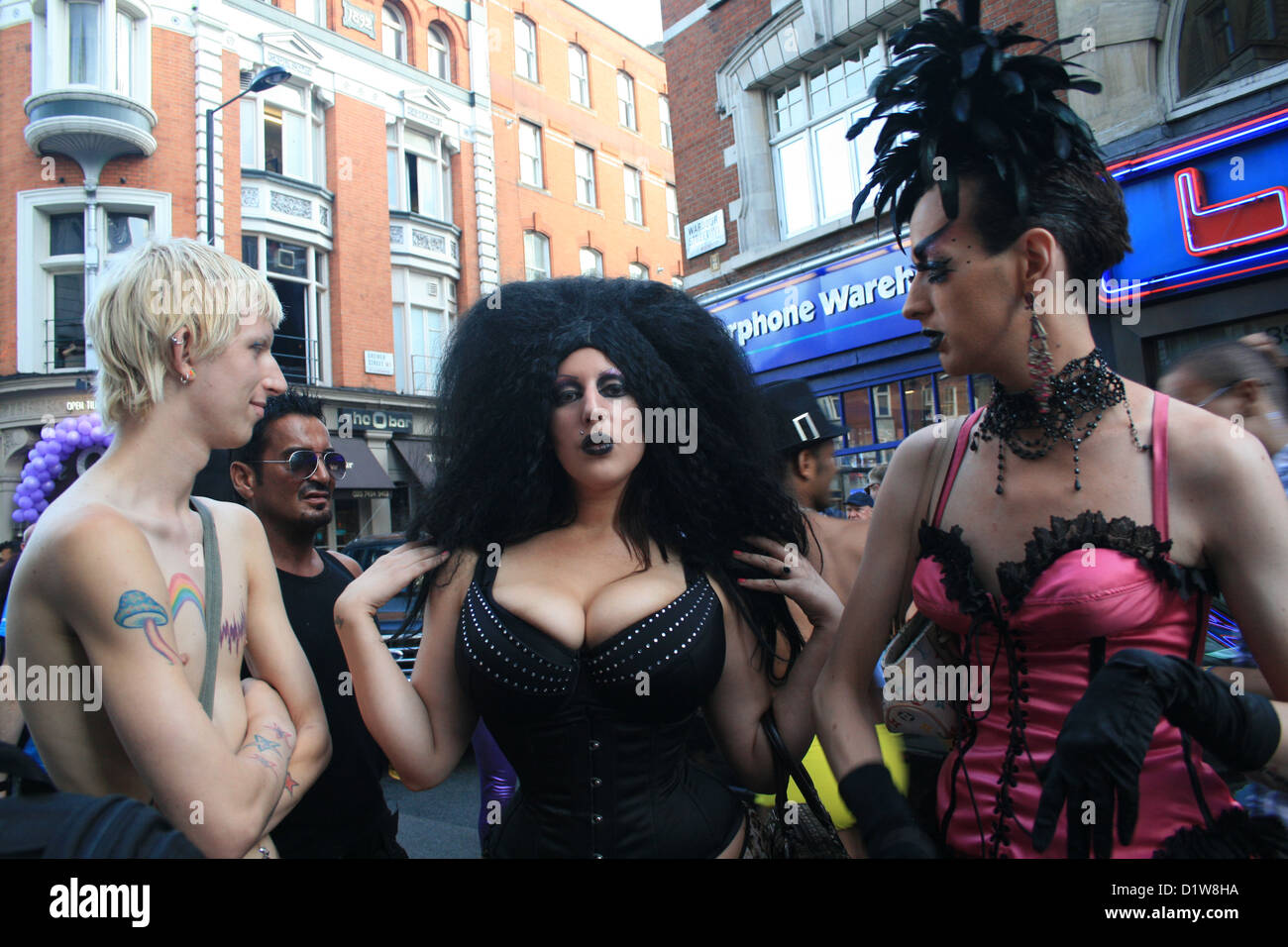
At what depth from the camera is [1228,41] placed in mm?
6266

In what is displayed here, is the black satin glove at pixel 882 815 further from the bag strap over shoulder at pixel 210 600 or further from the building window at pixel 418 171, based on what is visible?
the building window at pixel 418 171

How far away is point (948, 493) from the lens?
1.67 metres

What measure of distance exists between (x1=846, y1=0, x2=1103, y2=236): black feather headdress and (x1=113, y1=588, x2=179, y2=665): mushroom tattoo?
1701 mm

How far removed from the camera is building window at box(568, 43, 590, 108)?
2200 centimetres

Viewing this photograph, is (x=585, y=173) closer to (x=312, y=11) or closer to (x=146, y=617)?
(x=312, y=11)

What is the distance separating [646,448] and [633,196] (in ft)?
78.6

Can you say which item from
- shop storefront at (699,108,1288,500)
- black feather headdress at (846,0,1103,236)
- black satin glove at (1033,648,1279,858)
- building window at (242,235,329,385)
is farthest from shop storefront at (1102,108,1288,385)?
building window at (242,235,329,385)

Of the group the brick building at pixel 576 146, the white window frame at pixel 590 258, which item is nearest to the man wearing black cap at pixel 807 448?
the brick building at pixel 576 146

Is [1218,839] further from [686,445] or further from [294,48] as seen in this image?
[294,48]

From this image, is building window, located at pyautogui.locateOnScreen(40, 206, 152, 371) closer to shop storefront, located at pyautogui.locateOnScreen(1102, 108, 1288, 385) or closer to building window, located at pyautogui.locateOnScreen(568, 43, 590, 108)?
building window, located at pyautogui.locateOnScreen(568, 43, 590, 108)

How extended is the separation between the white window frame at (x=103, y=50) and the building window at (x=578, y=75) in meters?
11.0

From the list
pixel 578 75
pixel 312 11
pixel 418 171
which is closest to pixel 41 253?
pixel 312 11

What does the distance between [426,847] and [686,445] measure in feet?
11.3
